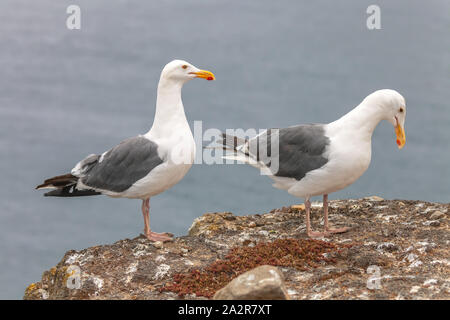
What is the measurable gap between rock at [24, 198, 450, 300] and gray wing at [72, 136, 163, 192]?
0.95 meters

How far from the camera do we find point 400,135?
9555 mm

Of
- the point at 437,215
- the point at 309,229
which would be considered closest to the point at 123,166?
the point at 309,229

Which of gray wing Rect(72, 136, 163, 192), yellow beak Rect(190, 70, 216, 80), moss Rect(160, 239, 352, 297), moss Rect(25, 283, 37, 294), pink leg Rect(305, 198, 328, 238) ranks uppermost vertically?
yellow beak Rect(190, 70, 216, 80)

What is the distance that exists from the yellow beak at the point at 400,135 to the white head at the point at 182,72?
2737mm

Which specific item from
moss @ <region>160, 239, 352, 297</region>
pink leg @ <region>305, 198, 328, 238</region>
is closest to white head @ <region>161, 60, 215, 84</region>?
pink leg @ <region>305, 198, 328, 238</region>

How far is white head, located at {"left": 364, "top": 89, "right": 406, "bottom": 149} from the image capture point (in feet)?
30.7

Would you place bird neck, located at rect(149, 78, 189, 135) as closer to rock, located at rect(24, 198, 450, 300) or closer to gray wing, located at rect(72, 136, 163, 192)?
gray wing, located at rect(72, 136, 163, 192)

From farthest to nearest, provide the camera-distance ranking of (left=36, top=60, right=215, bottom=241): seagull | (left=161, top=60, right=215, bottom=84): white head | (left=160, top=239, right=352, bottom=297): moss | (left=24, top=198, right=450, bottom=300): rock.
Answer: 1. (left=161, top=60, right=215, bottom=84): white head
2. (left=36, top=60, right=215, bottom=241): seagull
3. (left=160, top=239, right=352, bottom=297): moss
4. (left=24, top=198, right=450, bottom=300): rock

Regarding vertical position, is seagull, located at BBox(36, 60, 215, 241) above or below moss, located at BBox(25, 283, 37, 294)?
above

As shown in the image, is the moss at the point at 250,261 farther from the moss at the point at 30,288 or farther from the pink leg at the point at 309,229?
the moss at the point at 30,288

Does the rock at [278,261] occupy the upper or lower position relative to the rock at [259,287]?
lower

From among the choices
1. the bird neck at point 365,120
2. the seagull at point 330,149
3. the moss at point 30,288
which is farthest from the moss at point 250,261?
the moss at point 30,288

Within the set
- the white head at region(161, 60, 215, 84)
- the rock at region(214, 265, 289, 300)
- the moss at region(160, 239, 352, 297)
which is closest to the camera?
the rock at region(214, 265, 289, 300)

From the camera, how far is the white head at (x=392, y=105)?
937cm
